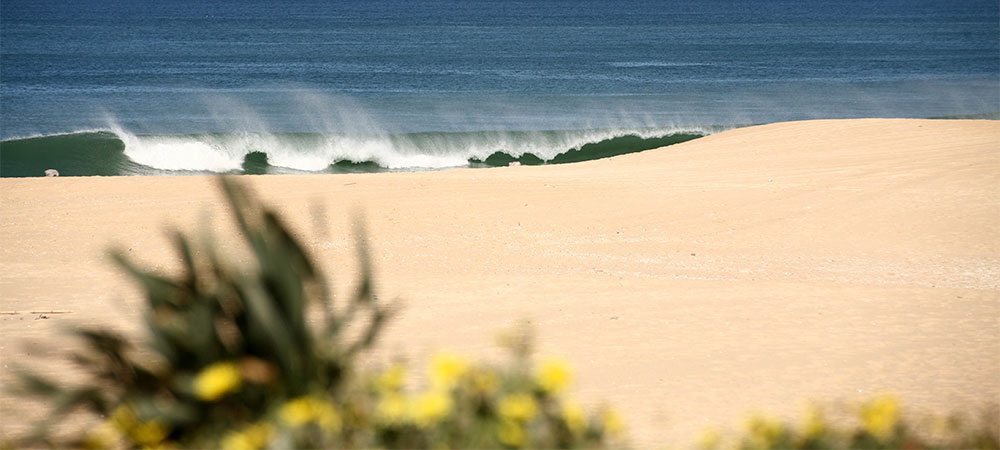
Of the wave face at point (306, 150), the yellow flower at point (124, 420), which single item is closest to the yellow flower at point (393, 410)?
the yellow flower at point (124, 420)

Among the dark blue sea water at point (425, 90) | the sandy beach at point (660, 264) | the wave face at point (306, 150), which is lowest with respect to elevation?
the sandy beach at point (660, 264)

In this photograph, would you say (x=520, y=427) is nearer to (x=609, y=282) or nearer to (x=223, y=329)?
(x=223, y=329)

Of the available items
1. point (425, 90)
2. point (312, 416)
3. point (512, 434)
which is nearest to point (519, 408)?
point (512, 434)

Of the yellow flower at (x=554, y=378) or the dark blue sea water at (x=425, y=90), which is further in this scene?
the dark blue sea water at (x=425, y=90)

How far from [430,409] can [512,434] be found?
19 cm

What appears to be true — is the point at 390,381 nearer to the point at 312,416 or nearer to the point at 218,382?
the point at 312,416

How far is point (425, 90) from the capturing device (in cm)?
3706

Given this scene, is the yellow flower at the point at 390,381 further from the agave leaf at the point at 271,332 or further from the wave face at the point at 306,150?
the wave face at the point at 306,150

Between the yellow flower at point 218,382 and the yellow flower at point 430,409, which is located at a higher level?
the yellow flower at point 218,382

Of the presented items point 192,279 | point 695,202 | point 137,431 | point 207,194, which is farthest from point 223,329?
point 207,194

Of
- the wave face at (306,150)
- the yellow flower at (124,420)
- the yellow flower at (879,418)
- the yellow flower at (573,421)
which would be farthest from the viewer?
the wave face at (306,150)

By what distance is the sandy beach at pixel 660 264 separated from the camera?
5367mm

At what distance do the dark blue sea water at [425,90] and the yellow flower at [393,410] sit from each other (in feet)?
61.4

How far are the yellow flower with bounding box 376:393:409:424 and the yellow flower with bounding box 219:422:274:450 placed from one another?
0.27 m
